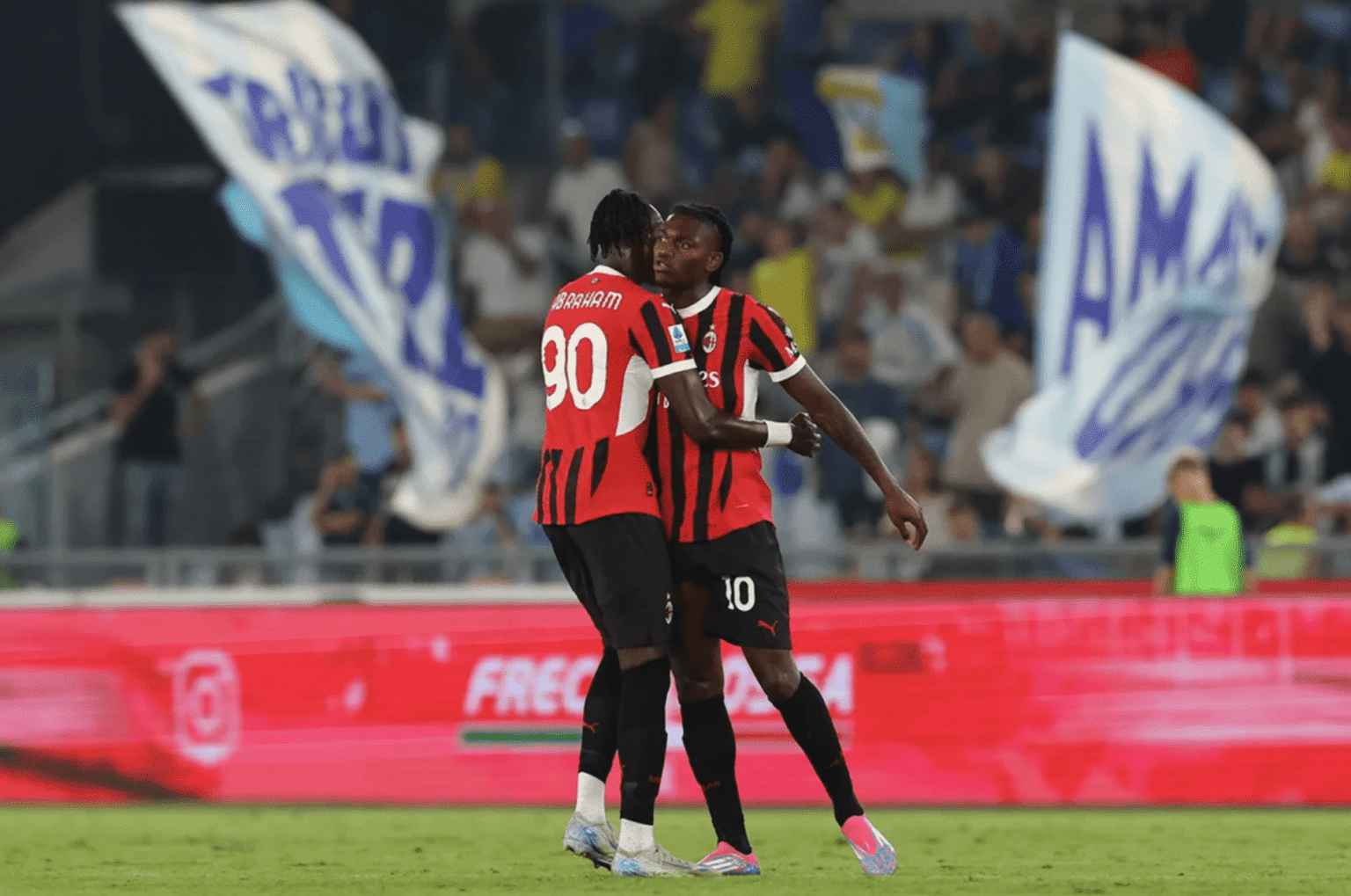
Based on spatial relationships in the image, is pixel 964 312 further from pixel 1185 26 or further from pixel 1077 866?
pixel 1077 866

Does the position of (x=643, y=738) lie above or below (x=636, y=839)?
above

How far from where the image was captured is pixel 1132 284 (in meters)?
12.3

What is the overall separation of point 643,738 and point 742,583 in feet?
1.81

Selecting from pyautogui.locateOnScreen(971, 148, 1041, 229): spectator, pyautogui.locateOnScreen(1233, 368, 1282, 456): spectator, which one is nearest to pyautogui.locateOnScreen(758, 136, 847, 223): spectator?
pyautogui.locateOnScreen(971, 148, 1041, 229): spectator

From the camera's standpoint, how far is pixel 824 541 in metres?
13.2

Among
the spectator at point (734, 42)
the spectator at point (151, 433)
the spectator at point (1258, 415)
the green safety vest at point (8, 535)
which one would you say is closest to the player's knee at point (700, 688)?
the spectator at point (1258, 415)

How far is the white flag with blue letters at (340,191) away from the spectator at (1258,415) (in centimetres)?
438

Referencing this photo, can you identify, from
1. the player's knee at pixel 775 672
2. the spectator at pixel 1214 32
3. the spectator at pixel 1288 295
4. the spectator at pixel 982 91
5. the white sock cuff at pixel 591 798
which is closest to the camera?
the player's knee at pixel 775 672

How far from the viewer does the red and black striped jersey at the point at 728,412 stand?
654 cm

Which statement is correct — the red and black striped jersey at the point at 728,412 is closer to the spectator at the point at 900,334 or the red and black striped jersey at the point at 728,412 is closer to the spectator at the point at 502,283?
the spectator at the point at 900,334

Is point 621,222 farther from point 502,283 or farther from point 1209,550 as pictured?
point 502,283

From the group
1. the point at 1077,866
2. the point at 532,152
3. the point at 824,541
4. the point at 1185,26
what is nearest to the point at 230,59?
the point at 532,152

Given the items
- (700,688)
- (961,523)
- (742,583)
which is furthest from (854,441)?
(961,523)

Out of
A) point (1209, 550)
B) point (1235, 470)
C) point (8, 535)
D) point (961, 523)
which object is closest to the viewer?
point (1209, 550)
